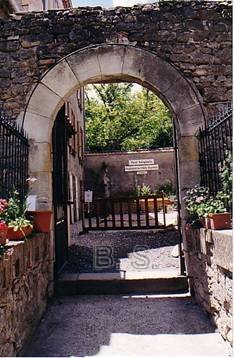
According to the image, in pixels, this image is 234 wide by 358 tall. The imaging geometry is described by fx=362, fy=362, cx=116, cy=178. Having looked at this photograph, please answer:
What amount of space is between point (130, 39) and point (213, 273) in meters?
3.26

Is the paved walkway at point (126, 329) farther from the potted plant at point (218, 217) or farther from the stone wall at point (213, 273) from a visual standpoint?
the potted plant at point (218, 217)

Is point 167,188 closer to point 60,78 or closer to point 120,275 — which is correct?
point 120,275

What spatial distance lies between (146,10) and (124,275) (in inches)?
145

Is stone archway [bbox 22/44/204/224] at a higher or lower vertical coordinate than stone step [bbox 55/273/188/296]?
higher

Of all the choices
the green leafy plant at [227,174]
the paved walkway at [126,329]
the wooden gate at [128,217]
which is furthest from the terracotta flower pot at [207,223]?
the wooden gate at [128,217]

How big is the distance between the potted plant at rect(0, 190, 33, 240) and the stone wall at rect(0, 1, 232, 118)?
168 centimetres

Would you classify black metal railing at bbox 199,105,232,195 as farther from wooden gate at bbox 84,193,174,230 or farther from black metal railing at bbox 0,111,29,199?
wooden gate at bbox 84,193,174,230

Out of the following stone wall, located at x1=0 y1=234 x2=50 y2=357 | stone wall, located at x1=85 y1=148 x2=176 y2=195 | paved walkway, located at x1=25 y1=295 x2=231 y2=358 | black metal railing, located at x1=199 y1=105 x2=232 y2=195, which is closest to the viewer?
stone wall, located at x1=0 y1=234 x2=50 y2=357

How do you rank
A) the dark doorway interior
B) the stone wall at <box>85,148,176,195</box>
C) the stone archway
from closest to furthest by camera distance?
the stone archway < the dark doorway interior < the stone wall at <box>85,148,176,195</box>

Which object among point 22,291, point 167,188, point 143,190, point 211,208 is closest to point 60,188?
point 22,291

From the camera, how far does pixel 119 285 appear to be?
4.89 metres

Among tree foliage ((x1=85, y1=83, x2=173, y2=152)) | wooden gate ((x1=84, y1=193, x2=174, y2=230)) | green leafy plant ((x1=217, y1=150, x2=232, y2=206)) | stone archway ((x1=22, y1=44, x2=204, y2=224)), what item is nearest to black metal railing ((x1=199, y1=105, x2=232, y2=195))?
stone archway ((x1=22, y1=44, x2=204, y2=224))

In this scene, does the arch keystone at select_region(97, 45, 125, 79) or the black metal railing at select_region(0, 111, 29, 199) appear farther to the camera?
the arch keystone at select_region(97, 45, 125, 79)

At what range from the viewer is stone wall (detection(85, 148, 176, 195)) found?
55.8ft
